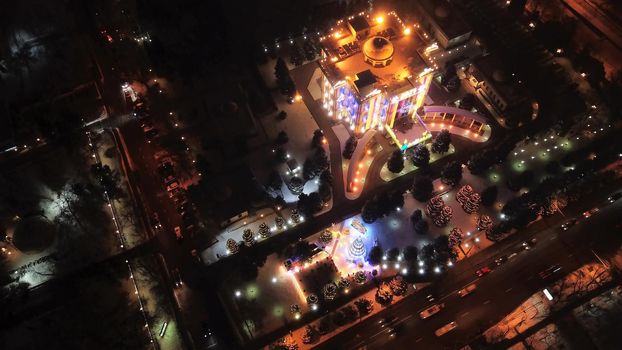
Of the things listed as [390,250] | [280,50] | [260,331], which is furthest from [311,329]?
[280,50]

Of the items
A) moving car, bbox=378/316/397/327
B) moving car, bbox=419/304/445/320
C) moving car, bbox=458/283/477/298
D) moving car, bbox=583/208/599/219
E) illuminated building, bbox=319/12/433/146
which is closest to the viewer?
moving car, bbox=378/316/397/327

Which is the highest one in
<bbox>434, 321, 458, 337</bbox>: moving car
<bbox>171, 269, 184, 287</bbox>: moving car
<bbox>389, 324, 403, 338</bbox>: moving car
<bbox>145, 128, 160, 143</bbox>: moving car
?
<bbox>145, 128, 160, 143</bbox>: moving car

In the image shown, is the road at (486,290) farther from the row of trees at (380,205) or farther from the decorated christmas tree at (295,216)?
the decorated christmas tree at (295,216)

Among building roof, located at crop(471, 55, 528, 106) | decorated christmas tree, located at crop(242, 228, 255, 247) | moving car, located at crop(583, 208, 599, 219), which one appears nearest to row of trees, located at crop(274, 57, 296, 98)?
decorated christmas tree, located at crop(242, 228, 255, 247)

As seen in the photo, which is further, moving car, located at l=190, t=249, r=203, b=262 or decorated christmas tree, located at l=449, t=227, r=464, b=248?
decorated christmas tree, located at l=449, t=227, r=464, b=248

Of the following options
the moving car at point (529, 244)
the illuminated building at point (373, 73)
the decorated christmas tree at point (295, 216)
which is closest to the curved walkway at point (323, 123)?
the illuminated building at point (373, 73)

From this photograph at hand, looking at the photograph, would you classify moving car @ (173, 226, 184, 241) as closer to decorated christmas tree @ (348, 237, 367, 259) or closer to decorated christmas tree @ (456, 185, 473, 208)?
decorated christmas tree @ (348, 237, 367, 259)

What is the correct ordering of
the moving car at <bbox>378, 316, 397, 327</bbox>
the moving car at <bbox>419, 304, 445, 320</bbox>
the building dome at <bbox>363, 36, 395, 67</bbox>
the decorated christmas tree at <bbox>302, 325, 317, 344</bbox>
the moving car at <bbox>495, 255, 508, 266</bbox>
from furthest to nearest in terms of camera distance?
1. the building dome at <bbox>363, 36, 395, 67</bbox>
2. the moving car at <bbox>495, 255, 508, 266</bbox>
3. the moving car at <bbox>419, 304, 445, 320</bbox>
4. the moving car at <bbox>378, 316, 397, 327</bbox>
5. the decorated christmas tree at <bbox>302, 325, 317, 344</bbox>

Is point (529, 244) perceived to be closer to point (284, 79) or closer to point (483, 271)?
point (483, 271)
